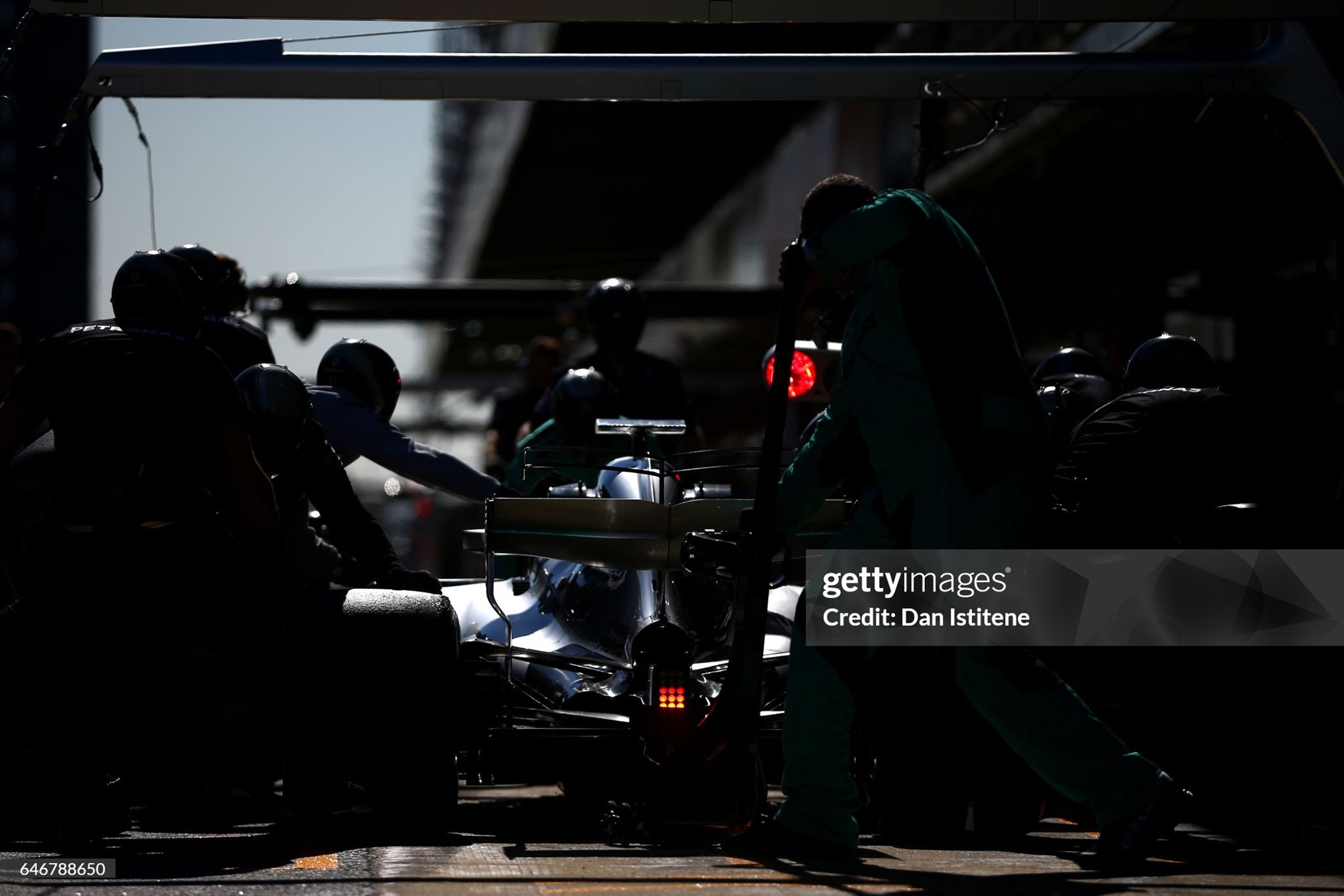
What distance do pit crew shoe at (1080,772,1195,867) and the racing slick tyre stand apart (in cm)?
201

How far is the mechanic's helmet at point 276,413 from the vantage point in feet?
21.0

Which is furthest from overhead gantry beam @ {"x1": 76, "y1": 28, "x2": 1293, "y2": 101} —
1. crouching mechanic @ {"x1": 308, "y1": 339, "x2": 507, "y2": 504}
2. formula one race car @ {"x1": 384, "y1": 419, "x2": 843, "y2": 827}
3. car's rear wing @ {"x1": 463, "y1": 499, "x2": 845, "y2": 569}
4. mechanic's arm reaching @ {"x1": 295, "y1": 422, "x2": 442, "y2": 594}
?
car's rear wing @ {"x1": 463, "y1": 499, "x2": 845, "y2": 569}

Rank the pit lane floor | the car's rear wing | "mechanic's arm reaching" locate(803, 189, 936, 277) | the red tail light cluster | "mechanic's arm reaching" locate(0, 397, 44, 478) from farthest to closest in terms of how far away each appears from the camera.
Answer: the car's rear wing
the red tail light cluster
"mechanic's arm reaching" locate(0, 397, 44, 478)
"mechanic's arm reaching" locate(803, 189, 936, 277)
the pit lane floor

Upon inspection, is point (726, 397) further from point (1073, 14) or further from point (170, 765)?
point (170, 765)

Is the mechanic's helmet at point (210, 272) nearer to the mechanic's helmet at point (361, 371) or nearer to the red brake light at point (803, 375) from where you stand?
the mechanic's helmet at point (361, 371)

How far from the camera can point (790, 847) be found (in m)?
4.99

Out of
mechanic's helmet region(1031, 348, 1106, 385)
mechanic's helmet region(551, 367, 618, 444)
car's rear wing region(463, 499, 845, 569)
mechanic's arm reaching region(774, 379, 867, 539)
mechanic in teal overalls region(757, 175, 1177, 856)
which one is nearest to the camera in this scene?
mechanic in teal overalls region(757, 175, 1177, 856)

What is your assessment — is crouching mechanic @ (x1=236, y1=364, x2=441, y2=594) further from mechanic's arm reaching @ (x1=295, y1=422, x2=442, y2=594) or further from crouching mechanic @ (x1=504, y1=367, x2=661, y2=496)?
crouching mechanic @ (x1=504, y1=367, x2=661, y2=496)

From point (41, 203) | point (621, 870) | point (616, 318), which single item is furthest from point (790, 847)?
point (616, 318)

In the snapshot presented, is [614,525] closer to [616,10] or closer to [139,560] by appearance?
[139,560]

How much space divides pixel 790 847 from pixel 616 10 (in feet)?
12.7

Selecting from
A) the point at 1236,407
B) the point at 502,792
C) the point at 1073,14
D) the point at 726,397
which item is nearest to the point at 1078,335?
the point at 1073,14

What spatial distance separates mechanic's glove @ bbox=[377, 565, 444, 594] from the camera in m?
6.33

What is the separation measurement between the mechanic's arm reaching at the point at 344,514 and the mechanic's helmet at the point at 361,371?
1.12m
